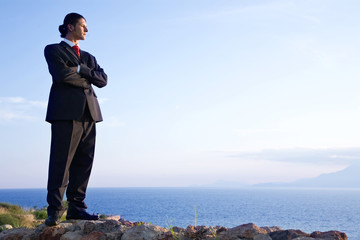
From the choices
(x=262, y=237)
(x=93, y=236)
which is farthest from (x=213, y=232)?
(x=93, y=236)

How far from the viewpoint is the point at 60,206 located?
5078mm

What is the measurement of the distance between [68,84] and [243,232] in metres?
2.79

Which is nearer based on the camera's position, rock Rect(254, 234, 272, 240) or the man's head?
rock Rect(254, 234, 272, 240)

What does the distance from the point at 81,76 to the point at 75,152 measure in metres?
0.98

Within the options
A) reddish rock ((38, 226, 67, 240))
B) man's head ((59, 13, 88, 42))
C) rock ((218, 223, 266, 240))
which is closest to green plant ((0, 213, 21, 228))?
reddish rock ((38, 226, 67, 240))

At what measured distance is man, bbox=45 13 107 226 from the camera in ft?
16.6

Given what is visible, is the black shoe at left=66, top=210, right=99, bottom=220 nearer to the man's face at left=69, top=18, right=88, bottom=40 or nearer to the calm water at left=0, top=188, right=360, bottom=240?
the man's face at left=69, top=18, right=88, bottom=40

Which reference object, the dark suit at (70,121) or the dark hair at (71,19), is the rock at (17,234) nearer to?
the dark suit at (70,121)

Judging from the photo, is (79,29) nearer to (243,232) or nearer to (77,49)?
(77,49)

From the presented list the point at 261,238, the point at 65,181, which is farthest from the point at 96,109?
the point at 261,238

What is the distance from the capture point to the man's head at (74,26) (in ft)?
17.2

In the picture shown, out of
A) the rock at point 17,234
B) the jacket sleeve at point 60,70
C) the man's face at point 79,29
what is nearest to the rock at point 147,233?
the rock at point 17,234

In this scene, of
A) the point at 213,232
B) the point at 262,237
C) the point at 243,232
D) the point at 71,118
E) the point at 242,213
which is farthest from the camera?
the point at 242,213

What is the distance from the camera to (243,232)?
13.1 ft
